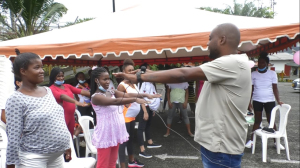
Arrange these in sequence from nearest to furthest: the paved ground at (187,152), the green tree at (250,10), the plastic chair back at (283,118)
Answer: the paved ground at (187,152), the plastic chair back at (283,118), the green tree at (250,10)

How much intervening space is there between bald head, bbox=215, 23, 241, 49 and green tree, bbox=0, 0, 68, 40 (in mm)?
11728

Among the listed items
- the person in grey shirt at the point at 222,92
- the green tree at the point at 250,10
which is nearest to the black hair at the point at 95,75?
the person in grey shirt at the point at 222,92

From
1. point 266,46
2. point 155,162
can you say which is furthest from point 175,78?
point 266,46

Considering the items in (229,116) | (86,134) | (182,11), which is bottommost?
(86,134)

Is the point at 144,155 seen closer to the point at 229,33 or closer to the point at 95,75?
the point at 95,75

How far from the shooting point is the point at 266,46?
4.88 metres

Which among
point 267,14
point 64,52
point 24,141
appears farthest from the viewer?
point 267,14

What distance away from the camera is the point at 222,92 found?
1.50 meters

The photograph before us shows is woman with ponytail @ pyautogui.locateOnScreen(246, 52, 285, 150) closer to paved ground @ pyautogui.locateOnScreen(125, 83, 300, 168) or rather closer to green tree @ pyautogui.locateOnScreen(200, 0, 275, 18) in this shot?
paved ground @ pyautogui.locateOnScreen(125, 83, 300, 168)

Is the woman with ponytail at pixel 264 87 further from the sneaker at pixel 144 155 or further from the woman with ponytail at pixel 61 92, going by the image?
the woman with ponytail at pixel 61 92

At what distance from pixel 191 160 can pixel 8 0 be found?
449 inches

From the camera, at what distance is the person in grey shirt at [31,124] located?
1.63 metres

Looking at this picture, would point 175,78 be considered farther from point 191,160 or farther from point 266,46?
point 266,46

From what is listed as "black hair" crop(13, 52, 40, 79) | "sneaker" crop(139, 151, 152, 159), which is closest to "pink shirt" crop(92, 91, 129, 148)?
"black hair" crop(13, 52, 40, 79)
